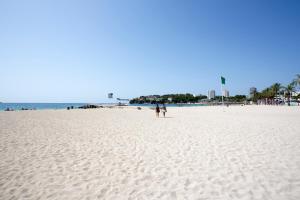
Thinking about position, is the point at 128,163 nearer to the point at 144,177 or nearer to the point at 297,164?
the point at 144,177

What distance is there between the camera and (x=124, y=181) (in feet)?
16.2

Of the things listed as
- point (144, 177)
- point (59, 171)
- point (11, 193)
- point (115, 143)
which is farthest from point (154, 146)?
point (11, 193)

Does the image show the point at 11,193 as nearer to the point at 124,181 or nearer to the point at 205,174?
the point at 124,181

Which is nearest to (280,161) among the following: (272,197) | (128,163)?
(272,197)

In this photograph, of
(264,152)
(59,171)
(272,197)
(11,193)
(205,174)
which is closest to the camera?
(272,197)

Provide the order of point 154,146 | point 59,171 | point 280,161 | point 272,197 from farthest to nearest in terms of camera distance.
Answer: point 154,146, point 280,161, point 59,171, point 272,197

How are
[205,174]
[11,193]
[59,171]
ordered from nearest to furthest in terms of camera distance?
[11,193]
[205,174]
[59,171]

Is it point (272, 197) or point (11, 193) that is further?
point (11, 193)

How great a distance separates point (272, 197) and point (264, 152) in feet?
12.0

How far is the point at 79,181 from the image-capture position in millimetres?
4988

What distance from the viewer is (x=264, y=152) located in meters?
7.20

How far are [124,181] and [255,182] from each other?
3.34m

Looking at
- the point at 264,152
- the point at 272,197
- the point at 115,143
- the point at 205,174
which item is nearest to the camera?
the point at 272,197

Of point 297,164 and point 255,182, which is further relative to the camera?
point 297,164
